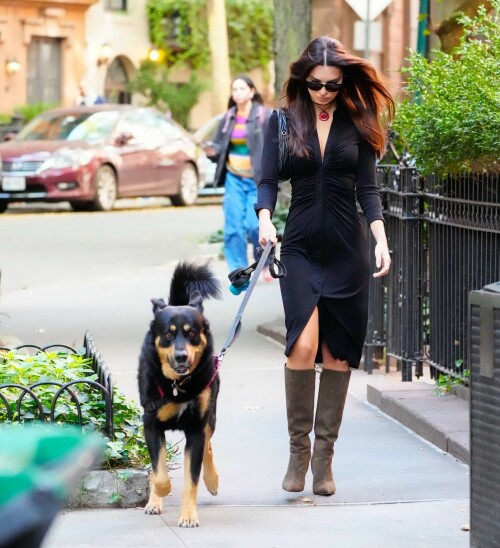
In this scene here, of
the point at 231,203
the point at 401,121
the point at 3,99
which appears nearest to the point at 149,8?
the point at 3,99

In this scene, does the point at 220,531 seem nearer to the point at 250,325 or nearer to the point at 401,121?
the point at 401,121

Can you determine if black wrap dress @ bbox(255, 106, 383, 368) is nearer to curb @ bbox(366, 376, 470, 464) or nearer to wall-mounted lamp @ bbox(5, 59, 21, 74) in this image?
curb @ bbox(366, 376, 470, 464)

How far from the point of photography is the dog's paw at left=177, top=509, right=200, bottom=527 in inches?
197

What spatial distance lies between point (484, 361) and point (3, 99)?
36968 millimetres

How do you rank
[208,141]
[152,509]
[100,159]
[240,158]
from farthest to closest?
1. [208,141]
2. [100,159]
3. [240,158]
4. [152,509]

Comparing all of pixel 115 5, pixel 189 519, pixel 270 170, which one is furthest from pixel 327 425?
pixel 115 5

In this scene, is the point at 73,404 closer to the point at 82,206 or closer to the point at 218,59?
the point at 82,206

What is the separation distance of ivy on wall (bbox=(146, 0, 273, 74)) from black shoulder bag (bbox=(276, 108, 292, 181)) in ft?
132

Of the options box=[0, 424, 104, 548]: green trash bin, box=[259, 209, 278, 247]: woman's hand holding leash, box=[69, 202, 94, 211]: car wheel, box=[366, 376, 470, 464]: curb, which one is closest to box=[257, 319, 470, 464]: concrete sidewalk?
box=[366, 376, 470, 464]: curb

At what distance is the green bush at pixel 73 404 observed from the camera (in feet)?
18.2

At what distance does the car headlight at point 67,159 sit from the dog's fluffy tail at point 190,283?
667 inches

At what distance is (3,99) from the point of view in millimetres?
39438

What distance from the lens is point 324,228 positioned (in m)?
5.43

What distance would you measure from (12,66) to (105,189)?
17240mm
